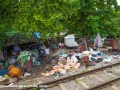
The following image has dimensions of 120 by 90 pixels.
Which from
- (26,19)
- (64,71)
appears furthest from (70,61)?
(26,19)

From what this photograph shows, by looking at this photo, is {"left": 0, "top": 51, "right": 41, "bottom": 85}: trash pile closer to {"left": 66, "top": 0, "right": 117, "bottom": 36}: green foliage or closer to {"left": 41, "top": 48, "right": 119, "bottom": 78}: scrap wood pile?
{"left": 41, "top": 48, "right": 119, "bottom": 78}: scrap wood pile

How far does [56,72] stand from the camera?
963cm

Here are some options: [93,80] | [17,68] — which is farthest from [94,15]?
[17,68]

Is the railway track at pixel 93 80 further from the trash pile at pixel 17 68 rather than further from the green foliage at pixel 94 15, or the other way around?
the green foliage at pixel 94 15

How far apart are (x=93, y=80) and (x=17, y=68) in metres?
4.98

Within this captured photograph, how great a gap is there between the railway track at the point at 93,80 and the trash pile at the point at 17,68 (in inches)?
110

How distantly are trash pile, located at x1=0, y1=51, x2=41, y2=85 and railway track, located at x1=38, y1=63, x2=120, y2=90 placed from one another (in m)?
2.78

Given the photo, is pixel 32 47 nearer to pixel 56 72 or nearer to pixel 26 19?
pixel 56 72

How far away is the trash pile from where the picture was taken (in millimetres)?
9662

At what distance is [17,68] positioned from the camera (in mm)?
10039

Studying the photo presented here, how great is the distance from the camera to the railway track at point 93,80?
7.31 meters

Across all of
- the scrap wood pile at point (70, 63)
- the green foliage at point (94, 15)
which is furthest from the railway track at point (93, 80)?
the green foliage at point (94, 15)

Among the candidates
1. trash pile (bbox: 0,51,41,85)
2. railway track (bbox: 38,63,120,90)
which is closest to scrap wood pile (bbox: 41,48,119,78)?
railway track (bbox: 38,63,120,90)

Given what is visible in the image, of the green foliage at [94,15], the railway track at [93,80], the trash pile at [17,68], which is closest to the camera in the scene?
the railway track at [93,80]
